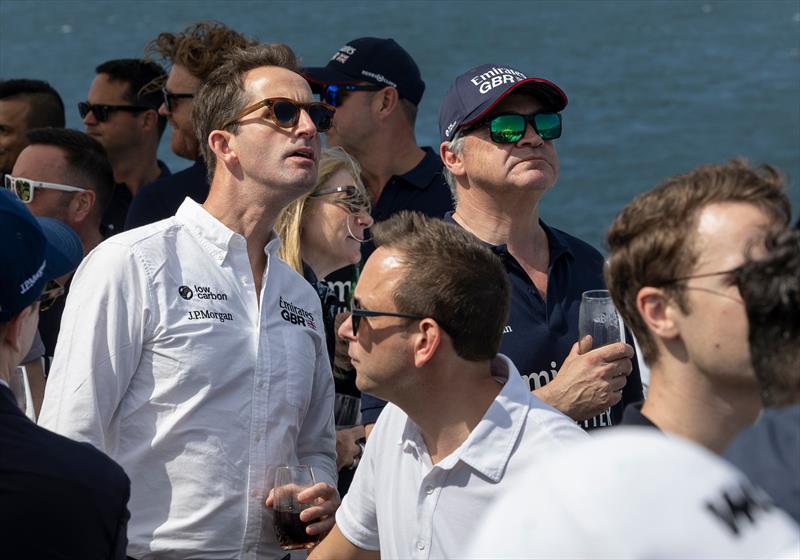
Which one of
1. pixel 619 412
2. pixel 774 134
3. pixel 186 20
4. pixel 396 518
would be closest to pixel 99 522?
pixel 396 518

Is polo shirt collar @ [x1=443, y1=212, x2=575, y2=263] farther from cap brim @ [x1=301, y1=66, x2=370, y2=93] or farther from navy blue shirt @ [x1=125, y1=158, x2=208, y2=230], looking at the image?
cap brim @ [x1=301, y1=66, x2=370, y2=93]

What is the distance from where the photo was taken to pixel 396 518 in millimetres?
2600

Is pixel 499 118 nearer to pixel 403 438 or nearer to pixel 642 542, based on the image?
pixel 403 438

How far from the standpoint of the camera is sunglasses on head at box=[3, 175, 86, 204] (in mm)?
4730

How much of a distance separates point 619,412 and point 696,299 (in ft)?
5.13

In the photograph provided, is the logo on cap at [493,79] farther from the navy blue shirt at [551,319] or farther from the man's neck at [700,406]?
the man's neck at [700,406]

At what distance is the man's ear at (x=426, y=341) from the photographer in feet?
8.80

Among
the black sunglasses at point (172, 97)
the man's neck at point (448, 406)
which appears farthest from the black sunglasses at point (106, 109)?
the man's neck at point (448, 406)

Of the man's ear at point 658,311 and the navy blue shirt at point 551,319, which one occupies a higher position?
the man's ear at point 658,311

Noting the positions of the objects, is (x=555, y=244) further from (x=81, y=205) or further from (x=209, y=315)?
(x=81, y=205)

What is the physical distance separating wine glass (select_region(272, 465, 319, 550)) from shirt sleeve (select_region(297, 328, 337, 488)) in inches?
10.7

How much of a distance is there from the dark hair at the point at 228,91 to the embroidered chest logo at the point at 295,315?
48 cm

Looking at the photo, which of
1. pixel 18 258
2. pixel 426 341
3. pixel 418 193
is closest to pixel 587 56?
pixel 418 193

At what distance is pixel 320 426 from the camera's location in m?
3.47
